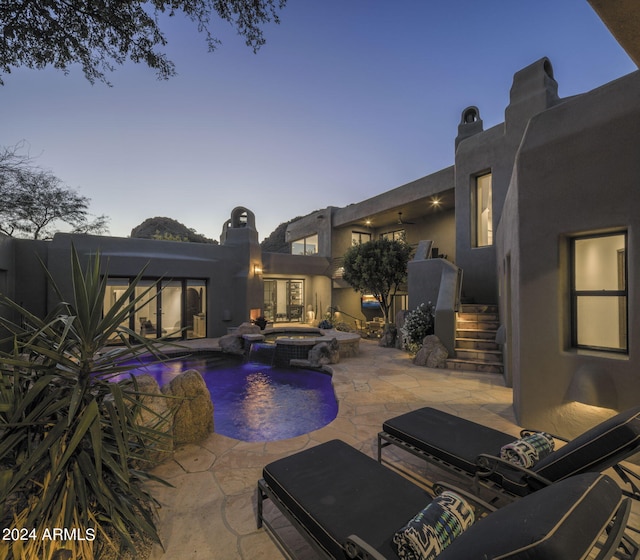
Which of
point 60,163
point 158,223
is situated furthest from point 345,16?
point 158,223

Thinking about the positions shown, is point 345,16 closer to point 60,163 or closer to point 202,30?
point 202,30

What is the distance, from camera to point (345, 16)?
7.01 m

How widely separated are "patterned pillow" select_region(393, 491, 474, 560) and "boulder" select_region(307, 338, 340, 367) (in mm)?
7199

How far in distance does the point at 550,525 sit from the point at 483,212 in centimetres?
1262

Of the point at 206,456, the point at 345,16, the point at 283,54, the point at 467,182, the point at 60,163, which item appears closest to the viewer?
the point at 206,456

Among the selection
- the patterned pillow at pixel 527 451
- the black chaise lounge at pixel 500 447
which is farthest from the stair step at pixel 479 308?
the patterned pillow at pixel 527 451

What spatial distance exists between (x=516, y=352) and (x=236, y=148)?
16869mm

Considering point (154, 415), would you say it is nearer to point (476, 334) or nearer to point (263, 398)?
point (263, 398)

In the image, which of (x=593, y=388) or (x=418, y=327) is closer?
(x=593, y=388)

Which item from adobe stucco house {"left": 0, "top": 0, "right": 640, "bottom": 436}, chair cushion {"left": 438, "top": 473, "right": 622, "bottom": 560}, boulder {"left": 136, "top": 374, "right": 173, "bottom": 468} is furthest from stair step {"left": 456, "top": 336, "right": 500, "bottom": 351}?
chair cushion {"left": 438, "top": 473, "right": 622, "bottom": 560}

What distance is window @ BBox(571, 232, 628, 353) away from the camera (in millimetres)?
3602

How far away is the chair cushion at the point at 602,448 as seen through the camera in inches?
76.0

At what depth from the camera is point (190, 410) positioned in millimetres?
3902

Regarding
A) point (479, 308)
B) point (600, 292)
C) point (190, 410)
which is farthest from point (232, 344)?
point (600, 292)
